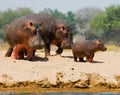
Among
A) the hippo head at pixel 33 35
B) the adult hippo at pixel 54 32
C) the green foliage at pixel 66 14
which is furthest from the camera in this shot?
the green foliage at pixel 66 14

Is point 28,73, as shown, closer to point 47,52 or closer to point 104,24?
point 47,52

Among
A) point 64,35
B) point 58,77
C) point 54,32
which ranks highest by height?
point 54,32

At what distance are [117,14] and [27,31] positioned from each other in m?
42.4

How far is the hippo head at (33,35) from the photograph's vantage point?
567 inches

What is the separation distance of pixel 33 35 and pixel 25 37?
26 cm

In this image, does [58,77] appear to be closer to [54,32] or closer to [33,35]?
[33,35]

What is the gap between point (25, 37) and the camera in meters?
14.6

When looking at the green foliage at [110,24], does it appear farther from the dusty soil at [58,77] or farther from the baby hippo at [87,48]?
the dusty soil at [58,77]

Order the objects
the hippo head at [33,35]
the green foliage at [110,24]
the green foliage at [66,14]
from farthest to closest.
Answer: the green foliage at [66,14], the green foliage at [110,24], the hippo head at [33,35]

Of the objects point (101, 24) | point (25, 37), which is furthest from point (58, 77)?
point (101, 24)

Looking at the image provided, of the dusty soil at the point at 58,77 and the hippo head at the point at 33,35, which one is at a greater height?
the hippo head at the point at 33,35

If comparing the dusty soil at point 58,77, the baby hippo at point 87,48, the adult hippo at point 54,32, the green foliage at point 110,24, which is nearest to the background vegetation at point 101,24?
the green foliage at point 110,24

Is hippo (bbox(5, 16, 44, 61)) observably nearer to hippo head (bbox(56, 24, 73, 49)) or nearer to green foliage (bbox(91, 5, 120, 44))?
hippo head (bbox(56, 24, 73, 49))

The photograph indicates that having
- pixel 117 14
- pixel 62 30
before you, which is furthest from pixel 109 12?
pixel 62 30
